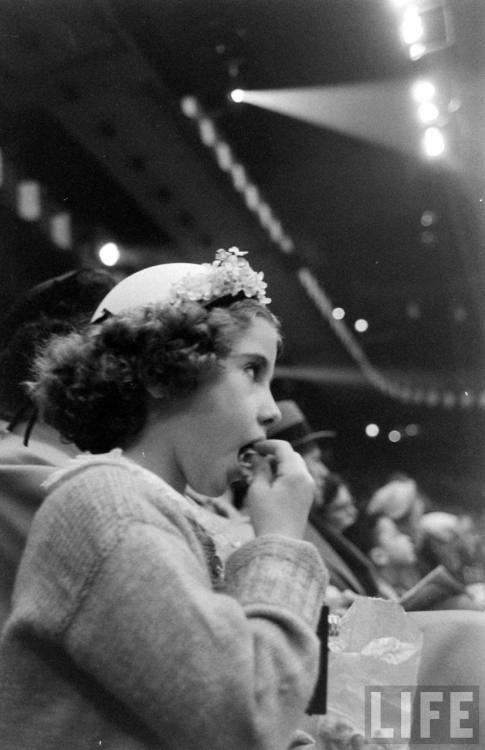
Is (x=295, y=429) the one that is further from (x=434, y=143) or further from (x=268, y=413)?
(x=434, y=143)

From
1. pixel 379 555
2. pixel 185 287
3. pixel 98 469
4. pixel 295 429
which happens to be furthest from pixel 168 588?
A: pixel 379 555

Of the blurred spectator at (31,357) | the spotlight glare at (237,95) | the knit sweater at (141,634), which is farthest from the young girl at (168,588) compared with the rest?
the spotlight glare at (237,95)

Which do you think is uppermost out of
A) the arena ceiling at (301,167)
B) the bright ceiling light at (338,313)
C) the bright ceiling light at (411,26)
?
the bright ceiling light at (411,26)

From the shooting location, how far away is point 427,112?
1396 mm

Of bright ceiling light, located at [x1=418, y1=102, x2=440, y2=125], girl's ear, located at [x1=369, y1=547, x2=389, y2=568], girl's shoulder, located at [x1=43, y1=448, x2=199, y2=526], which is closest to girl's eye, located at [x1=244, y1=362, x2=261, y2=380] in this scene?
girl's shoulder, located at [x1=43, y1=448, x2=199, y2=526]

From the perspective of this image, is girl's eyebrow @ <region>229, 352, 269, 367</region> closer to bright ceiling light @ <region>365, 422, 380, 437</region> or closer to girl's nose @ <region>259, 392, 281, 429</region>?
girl's nose @ <region>259, 392, 281, 429</region>

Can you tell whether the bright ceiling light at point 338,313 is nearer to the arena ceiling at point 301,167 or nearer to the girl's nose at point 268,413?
the arena ceiling at point 301,167

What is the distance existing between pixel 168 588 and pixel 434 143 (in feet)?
3.00

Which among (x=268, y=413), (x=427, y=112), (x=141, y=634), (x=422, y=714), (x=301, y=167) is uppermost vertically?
(x=427, y=112)

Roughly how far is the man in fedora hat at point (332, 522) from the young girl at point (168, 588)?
267 millimetres

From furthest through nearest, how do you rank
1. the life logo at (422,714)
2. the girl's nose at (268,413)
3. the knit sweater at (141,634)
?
the life logo at (422,714) < the girl's nose at (268,413) < the knit sweater at (141,634)

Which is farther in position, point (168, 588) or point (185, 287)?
point (185, 287)

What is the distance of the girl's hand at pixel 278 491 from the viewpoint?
3.22 ft

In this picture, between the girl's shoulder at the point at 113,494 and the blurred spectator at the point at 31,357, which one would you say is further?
the blurred spectator at the point at 31,357
